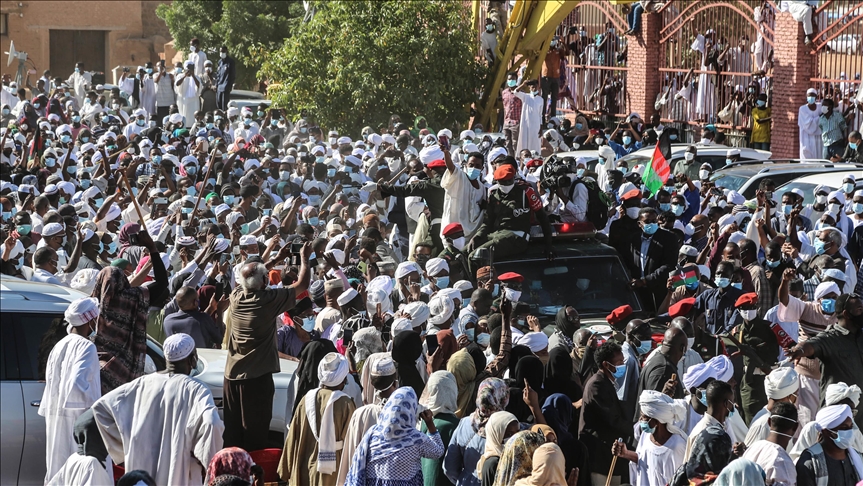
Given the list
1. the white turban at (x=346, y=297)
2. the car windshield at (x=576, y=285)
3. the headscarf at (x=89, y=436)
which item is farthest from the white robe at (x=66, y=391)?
the car windshield at (x=576, y=285)

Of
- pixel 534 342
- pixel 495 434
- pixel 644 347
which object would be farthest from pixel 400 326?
pixel 495 434

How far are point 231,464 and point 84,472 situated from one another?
0.84 metres

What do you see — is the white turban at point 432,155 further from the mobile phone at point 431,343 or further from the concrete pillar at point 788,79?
the concrete pillar at point 788,79

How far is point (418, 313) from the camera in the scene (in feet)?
29.3

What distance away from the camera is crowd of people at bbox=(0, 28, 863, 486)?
22.0 ft

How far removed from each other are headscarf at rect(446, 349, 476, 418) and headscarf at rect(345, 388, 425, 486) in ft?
4.44

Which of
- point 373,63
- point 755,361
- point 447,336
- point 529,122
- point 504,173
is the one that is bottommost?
point 755,361

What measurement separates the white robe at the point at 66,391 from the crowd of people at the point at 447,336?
1cm

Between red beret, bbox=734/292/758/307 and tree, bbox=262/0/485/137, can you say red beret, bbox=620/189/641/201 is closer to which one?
red beret, bbox=734/292/758/307

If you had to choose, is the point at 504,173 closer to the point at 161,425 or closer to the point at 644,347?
the point at 644,347

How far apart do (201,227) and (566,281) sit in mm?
3977

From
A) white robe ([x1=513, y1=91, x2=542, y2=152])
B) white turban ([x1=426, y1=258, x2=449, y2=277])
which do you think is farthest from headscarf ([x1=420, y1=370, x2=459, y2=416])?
white robe ([x1=513, y1=91, x2=542, y2=152])

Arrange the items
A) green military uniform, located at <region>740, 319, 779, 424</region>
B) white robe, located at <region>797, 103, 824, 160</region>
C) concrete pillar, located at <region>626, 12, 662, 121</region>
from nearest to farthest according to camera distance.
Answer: green military uniform, located at <region>740, 319, 779, 424</region> < white robe, located at <region>797, 103, 824, 160</region> < concrete pillar, located at <region>626, 12, 662, 121</region>

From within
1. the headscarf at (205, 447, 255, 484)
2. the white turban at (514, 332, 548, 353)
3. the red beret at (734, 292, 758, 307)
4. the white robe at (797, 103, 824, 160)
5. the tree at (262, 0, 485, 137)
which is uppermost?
the tree at (262, 0, 485, 137)
